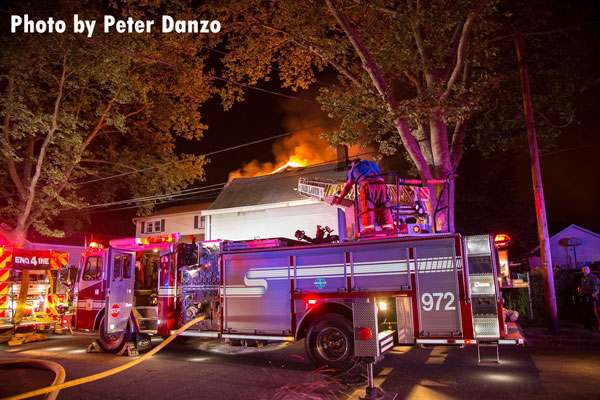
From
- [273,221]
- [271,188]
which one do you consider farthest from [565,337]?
[271,188]

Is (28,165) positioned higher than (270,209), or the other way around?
(28,165)

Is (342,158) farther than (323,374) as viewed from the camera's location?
Yes

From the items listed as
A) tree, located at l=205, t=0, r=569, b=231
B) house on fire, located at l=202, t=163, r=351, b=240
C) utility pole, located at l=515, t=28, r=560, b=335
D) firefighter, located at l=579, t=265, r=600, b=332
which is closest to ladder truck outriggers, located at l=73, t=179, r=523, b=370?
tree, located at l=205, t=0, r=569, b=231

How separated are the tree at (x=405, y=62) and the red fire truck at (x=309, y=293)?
2.84 metres

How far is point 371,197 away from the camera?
8195mm

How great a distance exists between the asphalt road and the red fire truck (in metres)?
0.59

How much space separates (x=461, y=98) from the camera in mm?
11477

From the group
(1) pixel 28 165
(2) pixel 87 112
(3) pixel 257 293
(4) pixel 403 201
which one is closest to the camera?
(3) pixel 257 293

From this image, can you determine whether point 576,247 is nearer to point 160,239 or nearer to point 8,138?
point 160,239

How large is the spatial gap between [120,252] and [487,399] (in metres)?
8.19

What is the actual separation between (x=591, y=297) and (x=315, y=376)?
8.52 m

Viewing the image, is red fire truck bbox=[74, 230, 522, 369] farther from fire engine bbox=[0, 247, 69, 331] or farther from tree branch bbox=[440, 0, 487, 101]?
tree branch bbox=[440, 0, 487, 101]

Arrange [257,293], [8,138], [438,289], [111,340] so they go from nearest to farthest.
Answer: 1. [438,289]
2. [257,293]
3. [111,340]
4. [8,138]

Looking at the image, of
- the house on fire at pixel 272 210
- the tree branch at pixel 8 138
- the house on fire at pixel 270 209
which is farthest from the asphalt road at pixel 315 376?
the house on fire at pixel 272 210
